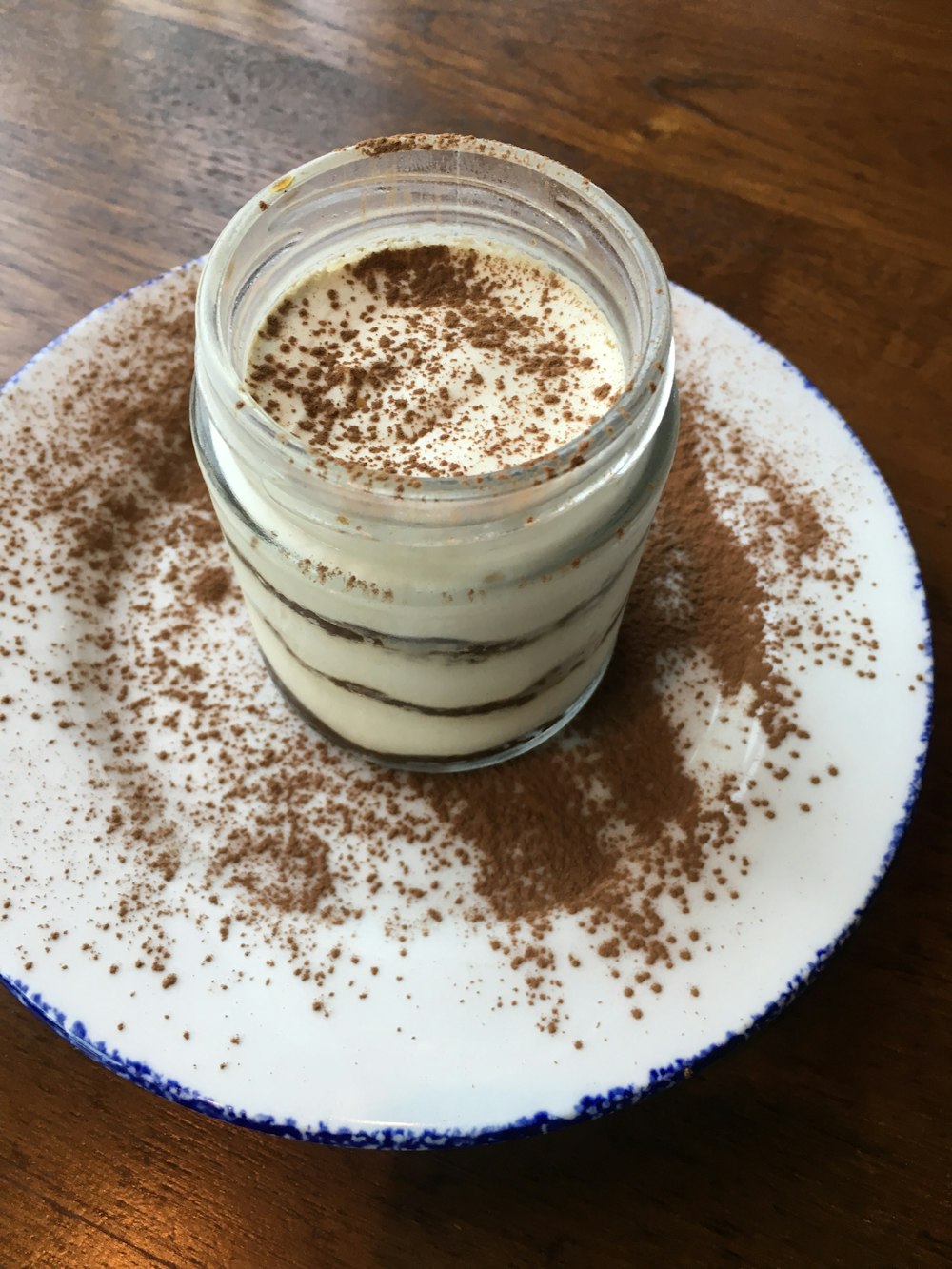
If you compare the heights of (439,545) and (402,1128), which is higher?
(439,545)

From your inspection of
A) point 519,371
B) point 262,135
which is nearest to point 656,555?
point 519,371

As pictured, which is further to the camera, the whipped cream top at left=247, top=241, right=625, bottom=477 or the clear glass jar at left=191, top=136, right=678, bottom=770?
the whipped cream top at left=247, top=241, right=625, bottom=477

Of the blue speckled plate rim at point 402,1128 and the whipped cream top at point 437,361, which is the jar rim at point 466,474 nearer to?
the whipped cream top at point 437,361

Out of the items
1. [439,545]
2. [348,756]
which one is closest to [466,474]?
[439,545]

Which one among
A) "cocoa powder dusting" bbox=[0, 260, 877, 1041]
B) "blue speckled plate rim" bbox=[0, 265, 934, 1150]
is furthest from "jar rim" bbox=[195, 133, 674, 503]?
"blue speckled plate rim" bbox=[0, 265, 934, 1150]

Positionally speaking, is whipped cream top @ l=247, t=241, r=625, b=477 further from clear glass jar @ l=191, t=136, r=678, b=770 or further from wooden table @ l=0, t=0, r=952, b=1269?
wooden table @ l=0, t=0, r=952, b=1269

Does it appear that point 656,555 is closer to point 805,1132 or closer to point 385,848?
point 385,848

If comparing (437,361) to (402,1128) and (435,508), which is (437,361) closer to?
(435,508)
